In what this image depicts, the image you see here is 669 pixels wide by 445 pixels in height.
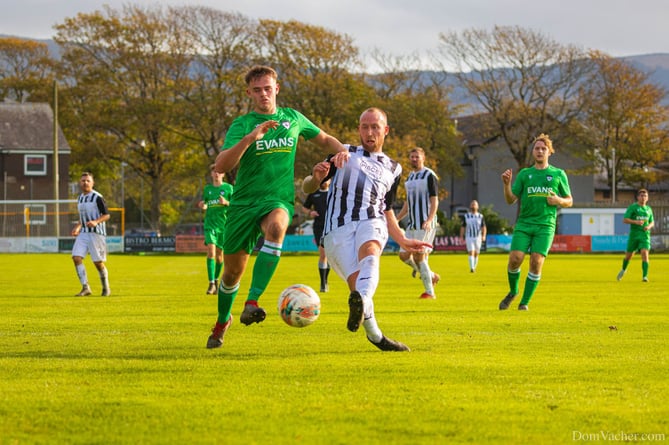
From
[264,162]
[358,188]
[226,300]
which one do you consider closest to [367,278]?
[358,188]

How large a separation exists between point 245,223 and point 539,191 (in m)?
6.25

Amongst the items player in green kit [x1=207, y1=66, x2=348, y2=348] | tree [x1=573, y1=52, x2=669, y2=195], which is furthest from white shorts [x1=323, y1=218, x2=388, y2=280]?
tree [x1=573, y1=52, x2=669, y2=195]

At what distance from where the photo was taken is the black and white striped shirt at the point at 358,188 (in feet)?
26.7

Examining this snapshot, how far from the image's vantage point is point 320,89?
204 feet

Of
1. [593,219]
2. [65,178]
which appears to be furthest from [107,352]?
[65,178]

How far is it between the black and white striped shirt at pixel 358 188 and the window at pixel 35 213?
46.5 m

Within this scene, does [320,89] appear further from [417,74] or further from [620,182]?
[620,182]

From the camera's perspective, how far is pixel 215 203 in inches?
703

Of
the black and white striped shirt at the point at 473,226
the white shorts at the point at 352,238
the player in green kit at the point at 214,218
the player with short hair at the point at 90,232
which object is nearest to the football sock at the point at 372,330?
the white shorts at the point at 352,238

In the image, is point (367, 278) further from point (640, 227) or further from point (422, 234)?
point (640, 227)

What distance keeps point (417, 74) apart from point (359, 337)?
61.9 metres

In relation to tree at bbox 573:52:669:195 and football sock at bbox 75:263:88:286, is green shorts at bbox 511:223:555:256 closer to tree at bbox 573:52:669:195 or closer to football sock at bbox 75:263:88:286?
football sock at bbox 75:263:88:286

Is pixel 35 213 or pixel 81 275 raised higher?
pixel 35 213

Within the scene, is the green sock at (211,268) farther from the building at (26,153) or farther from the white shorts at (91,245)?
the building at (26,153)
